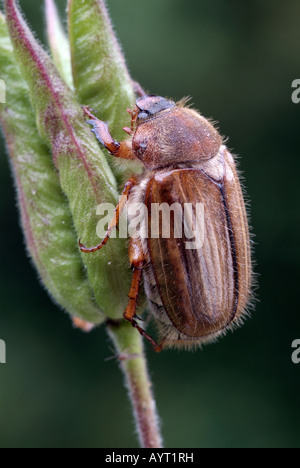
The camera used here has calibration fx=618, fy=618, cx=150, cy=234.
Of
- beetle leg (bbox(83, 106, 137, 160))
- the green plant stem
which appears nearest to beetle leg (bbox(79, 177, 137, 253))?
beetle leg (bbox(83, 106, 137, 160))

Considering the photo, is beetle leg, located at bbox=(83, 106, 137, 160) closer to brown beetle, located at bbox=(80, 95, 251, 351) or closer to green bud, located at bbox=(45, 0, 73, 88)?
brown beetle, located at bbox=(80, 95, 251, 351)

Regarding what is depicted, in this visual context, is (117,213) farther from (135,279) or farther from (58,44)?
(58,44)

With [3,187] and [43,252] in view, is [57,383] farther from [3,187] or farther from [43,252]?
[43,252]

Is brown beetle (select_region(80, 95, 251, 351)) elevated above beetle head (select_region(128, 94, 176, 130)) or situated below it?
below

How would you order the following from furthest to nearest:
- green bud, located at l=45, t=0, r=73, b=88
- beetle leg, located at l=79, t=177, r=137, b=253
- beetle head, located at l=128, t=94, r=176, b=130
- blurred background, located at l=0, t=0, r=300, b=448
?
1. blurred background, located at l=0, t=0, r=300, b=448
2. green bud, located at l=45, t=0, r=73, b=88
3. beetle head, located at l=128, t=94, r=176, b=130
4. beetle leg, located at l=79, t=177, r=137, b=253

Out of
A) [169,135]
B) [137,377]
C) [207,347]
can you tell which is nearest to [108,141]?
[169,135]

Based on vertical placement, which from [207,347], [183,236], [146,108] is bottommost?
[207,347]
